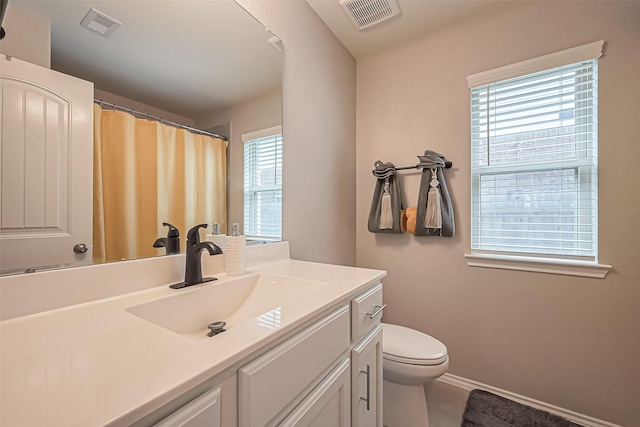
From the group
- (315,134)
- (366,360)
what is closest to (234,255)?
(366,360)

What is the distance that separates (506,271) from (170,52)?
2073mm

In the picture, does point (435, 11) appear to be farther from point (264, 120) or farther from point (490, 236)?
point (490, 236)

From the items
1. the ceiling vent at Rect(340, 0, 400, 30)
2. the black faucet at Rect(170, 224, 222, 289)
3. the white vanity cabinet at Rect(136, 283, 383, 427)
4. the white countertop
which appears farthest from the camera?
the ceiling vent at Rect(340, 0, 400, 30)

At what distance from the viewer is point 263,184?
1.38m

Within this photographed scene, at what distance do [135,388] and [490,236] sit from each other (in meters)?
1.94

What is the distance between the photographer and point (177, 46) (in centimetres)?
100

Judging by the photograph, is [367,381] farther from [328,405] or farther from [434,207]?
[434,207]

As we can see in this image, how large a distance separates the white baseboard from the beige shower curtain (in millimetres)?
1838

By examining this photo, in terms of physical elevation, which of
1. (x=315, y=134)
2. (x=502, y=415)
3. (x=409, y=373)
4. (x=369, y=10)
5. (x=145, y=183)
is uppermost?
(x=369, y=10)

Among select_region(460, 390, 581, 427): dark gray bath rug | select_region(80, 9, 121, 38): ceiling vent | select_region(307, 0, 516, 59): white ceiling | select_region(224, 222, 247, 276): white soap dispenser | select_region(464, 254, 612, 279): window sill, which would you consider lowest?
select_region(460, 390, 581, 427): dark gray bath rug

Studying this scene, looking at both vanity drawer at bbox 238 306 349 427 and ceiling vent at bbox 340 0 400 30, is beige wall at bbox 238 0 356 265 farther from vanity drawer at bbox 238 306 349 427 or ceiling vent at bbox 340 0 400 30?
vanity drawer at bbox 238 306 349 427

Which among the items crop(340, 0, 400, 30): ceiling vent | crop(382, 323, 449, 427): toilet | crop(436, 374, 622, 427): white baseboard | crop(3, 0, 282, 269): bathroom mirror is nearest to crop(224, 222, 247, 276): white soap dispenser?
crop(3, 0, 282, 269): bathroom mirror

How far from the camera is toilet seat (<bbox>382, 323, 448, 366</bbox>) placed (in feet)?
4.23

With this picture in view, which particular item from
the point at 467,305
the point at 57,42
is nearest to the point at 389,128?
the point at 467,305
